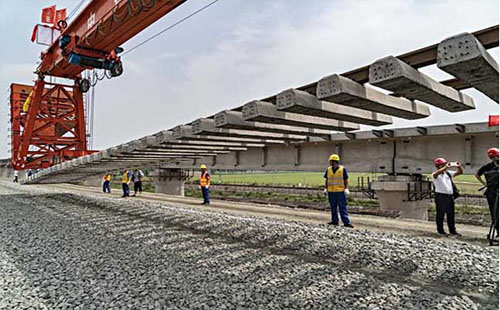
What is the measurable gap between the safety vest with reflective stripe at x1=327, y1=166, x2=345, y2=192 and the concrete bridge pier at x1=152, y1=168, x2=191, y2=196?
24.0 metres

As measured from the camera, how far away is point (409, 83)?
13.9ft

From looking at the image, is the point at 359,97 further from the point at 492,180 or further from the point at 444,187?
the point at 444,187

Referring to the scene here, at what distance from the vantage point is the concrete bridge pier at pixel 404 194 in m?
16.0

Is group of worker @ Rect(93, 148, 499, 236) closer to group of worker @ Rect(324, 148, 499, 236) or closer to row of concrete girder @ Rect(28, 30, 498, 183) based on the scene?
group of worker @ Rect(324, 148, 499, 236)

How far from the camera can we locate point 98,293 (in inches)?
183

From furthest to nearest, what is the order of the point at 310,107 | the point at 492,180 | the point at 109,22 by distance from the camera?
the point at 109,22 < the point at 492,180 < the point at 310,107

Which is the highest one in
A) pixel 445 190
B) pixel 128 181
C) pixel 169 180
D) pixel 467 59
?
pixel 467 59

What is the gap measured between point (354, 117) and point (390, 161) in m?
9.74

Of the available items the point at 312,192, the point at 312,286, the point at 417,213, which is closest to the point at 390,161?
the point at 417,213

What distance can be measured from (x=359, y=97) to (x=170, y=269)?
3921 mm

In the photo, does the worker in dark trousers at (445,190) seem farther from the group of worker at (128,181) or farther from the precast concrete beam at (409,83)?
the group of worker at (128,181)

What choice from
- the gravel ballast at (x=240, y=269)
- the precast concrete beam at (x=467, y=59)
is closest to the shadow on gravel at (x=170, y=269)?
the gravel ballast at (x=240, y=269)

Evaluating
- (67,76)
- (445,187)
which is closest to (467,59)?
(445,187)

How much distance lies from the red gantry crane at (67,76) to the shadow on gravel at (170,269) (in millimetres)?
6180
